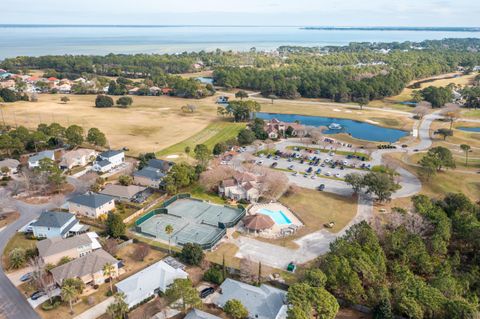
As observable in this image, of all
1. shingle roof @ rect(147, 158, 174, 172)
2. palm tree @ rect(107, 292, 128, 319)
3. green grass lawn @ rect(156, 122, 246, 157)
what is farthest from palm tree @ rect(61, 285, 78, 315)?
green grass lawn @ rect(156, 122, 246, 157)

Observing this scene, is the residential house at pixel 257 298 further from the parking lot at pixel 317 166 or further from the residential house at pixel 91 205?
the parking lot at pixel 317 166

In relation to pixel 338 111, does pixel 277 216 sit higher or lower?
lower

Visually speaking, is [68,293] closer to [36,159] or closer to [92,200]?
[92,200]

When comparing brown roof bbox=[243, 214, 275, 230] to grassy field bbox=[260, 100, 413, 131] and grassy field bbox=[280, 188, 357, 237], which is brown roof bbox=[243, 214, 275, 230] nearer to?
grassy field bbox=[280, 188, 357, 237]

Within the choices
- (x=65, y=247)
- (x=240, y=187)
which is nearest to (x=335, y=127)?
(x=240, y=187)

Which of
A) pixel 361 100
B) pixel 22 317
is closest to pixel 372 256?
pixel 22 317

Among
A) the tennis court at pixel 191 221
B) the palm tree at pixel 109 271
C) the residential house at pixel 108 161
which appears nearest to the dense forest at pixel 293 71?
the residential house at pixel 108 161

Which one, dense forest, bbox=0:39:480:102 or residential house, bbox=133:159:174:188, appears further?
dense forest, bbox=0:39:480:102

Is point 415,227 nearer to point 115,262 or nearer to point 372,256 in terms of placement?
point 372,256
